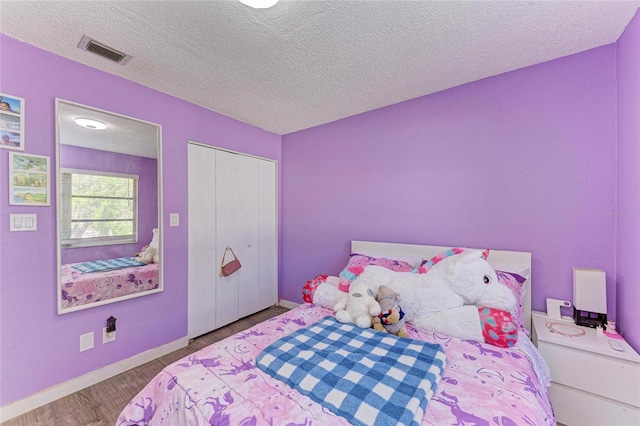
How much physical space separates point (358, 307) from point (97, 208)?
210 cm

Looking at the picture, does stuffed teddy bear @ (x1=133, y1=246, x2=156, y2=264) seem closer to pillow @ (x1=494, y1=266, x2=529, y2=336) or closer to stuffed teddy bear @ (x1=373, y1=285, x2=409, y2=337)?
stuffed teddy bear @ (x1=373, y1=285, x2=409, y2=337)

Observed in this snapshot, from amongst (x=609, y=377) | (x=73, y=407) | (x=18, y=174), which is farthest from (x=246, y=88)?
(x=609, y=377)

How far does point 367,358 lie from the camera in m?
1.23

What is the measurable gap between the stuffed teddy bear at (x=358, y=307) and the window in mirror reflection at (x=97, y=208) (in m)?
1.84

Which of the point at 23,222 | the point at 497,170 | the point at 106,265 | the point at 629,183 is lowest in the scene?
the point at 106,265

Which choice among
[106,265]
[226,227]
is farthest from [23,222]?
Result: [226,227]

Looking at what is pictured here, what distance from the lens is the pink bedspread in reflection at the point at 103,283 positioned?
1803 mm

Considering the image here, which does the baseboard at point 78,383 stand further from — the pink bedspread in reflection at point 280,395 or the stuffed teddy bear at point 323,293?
the stuffed teddy bear at point 323,293

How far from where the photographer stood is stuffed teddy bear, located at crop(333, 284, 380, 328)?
1.63 meters

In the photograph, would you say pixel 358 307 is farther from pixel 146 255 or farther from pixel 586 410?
pixel 146 255

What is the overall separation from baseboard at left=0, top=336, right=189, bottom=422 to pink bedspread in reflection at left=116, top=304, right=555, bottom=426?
3.52 feet

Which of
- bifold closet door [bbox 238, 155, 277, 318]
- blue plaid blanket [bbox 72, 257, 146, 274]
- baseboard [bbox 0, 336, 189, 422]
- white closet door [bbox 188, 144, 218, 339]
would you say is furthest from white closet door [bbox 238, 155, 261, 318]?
blue plaid blanket [bbox 72, 257, 146, 274]

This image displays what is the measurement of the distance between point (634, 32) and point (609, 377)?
1892 mm

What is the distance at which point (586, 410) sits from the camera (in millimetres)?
1411
